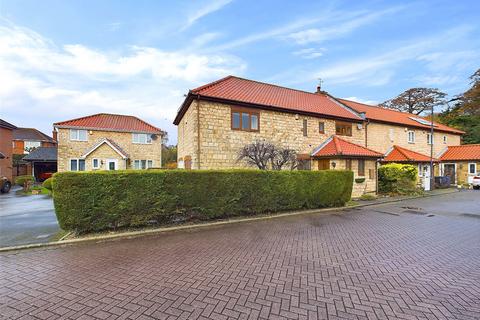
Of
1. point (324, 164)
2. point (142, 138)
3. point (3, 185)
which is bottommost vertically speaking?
point (3, 185)

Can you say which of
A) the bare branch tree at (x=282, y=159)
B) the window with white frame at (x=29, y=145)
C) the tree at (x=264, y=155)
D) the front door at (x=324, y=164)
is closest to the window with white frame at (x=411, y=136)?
the front door at (x=324, y=164)

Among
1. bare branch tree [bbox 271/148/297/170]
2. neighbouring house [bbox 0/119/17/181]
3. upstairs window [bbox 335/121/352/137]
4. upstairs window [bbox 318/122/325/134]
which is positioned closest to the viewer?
bare branch tree [bbox 271/148/297/170]

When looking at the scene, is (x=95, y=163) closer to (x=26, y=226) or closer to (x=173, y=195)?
(x=26, y=226)

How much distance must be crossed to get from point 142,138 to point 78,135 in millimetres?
6564

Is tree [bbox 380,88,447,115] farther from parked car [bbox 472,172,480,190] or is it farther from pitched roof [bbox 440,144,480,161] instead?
parked car [bbox 472,172,480,190]

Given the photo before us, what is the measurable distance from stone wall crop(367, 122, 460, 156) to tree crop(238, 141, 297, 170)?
10.9 metres

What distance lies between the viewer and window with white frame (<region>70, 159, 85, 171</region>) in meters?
24.5

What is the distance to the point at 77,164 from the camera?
24.8 metres

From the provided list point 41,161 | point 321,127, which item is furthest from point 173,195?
point 41,161

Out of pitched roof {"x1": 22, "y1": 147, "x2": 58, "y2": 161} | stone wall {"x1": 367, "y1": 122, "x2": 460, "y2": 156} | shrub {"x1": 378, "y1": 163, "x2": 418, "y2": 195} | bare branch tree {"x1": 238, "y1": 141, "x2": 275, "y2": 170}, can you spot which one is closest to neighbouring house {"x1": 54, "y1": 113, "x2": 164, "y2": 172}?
pitched roof {"x1": 22, "y1": 147, "x2": 58, "y2": 161}

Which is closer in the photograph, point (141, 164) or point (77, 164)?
point (77, 164)

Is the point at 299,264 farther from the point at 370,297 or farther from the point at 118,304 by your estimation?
the point at 118,304

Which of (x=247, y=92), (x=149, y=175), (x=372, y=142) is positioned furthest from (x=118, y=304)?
(x=372, y=142)

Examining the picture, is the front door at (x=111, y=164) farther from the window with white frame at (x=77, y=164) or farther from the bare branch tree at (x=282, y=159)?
the bare branch tree at (x=282, y=159)
